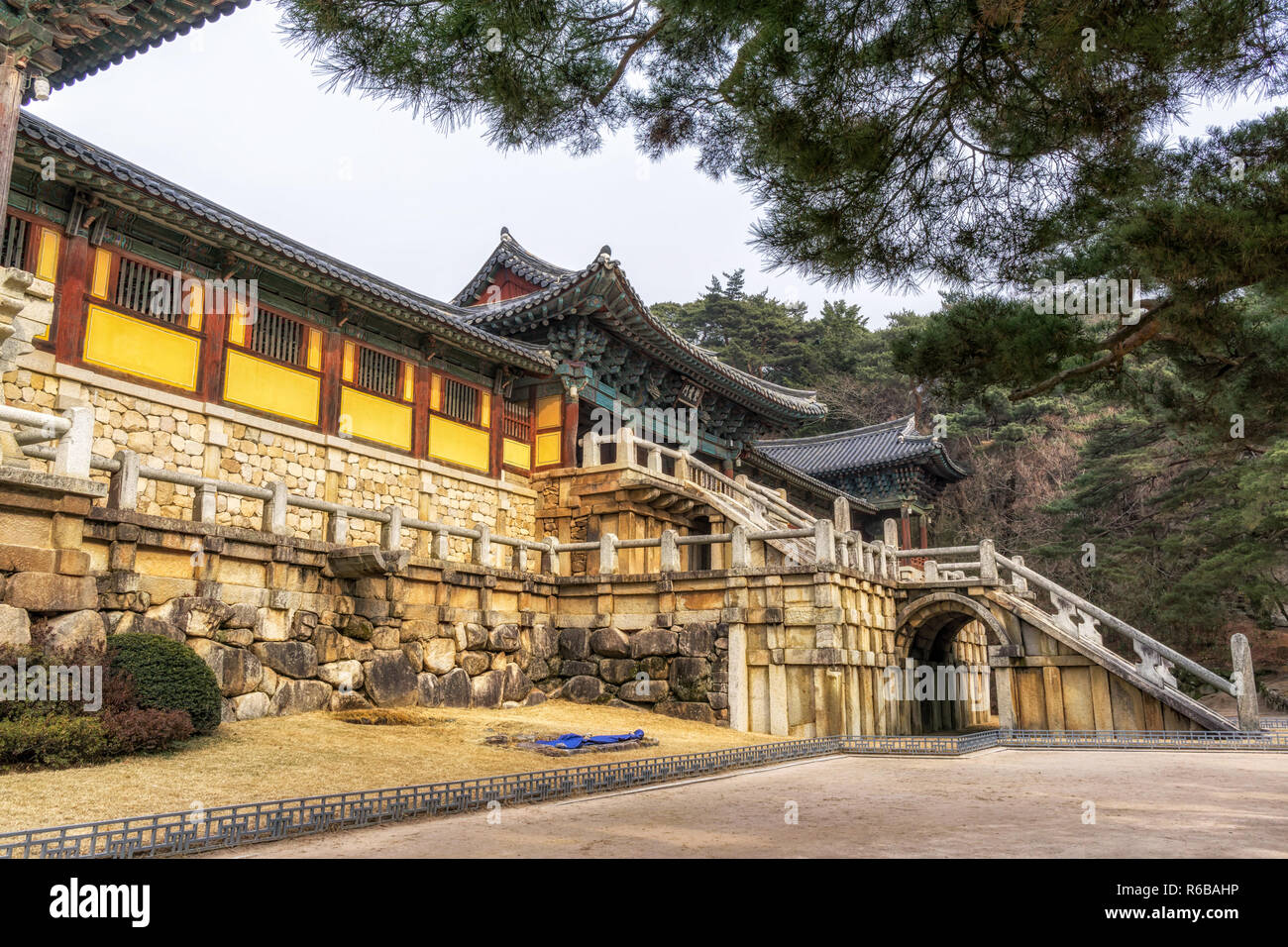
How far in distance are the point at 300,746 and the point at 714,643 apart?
743 cm

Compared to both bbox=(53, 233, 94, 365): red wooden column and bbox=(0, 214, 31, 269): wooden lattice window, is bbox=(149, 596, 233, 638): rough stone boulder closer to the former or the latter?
bbox=(53, 233, 94, 365): red wooden column

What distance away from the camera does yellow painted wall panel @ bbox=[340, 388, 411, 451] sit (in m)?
15.8

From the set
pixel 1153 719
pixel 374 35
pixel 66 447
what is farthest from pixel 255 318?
pixel 1153 719

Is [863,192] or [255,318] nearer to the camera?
[863,192]

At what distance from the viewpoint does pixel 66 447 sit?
8984 mm

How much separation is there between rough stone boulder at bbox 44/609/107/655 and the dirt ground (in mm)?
4249

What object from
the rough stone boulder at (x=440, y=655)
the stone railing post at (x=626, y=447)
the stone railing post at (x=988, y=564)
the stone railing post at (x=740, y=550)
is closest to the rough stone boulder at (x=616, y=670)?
the stone railing post at (x=740, y=550)

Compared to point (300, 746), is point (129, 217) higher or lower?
higher

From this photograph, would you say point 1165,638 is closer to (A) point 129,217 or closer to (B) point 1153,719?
(B) point 1153,719

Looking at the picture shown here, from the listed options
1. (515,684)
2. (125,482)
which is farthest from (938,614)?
(125,482)

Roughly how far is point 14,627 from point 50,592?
51 cm

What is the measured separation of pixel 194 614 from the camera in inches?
412

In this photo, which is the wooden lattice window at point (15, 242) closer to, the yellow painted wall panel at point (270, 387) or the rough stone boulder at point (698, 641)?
the yellow painted wall panel at point (270, 387)

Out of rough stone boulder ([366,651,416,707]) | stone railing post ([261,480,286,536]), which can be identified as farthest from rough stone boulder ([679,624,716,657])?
stone railing post ([261,480,286,536])
